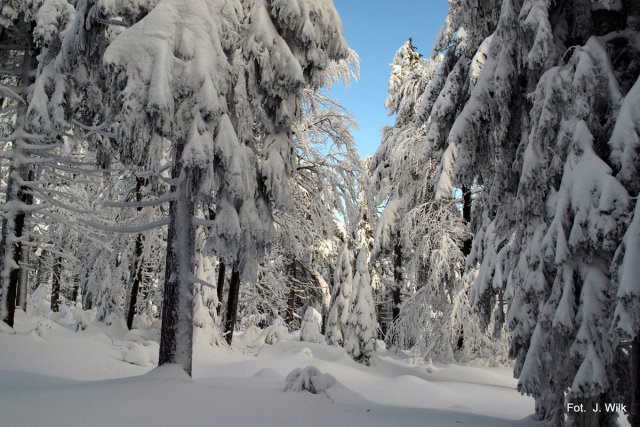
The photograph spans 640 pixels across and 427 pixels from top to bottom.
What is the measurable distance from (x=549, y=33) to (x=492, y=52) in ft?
3.87

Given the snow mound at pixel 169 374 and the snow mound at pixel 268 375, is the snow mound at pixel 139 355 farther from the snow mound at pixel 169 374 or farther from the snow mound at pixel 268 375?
the snow mound at pixel 169 374

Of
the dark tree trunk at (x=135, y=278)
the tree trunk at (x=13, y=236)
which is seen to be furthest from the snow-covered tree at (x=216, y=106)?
the dark tree trunk at (x=135, y=278)

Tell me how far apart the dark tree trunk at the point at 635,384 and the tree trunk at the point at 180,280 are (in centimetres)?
544

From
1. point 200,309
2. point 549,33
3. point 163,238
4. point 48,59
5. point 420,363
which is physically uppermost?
point 48,59

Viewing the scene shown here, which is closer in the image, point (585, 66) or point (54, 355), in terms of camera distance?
point (585, 66)

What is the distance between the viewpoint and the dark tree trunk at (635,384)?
4.70 m

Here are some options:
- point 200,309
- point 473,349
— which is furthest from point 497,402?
point 200,309

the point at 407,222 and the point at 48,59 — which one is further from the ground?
the point at 48,59

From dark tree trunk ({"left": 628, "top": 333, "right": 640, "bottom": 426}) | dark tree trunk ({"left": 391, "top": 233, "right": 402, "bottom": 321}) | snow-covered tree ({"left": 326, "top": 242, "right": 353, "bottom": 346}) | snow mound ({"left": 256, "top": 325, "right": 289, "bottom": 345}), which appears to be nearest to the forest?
dark tree trunk ({"left": 628, "top": 333, "right": 640, "bottom": 426})

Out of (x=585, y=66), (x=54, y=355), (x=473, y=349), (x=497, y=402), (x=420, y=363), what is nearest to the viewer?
(x=585, y=66)

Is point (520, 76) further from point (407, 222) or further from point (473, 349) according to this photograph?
point (473, 349)

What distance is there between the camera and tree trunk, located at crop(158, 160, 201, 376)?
6.74 metres

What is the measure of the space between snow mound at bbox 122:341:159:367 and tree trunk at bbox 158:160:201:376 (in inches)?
210

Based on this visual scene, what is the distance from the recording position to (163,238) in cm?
1858
